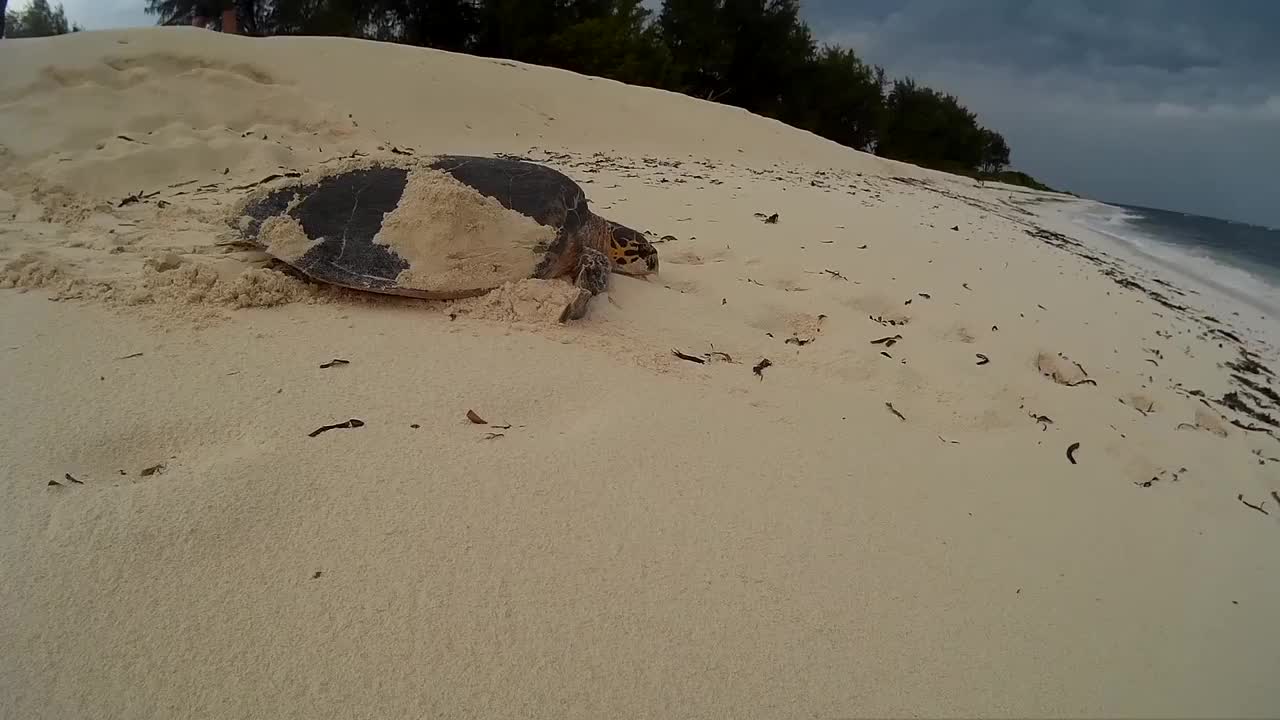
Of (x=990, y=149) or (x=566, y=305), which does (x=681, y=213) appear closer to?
(x=566, y=305)

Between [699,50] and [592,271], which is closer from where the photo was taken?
[592,271]

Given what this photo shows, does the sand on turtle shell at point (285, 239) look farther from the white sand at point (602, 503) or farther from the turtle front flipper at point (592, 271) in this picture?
the turtle front flipper at point (592, 271)

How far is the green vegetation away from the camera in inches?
712

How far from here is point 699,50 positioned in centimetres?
2378

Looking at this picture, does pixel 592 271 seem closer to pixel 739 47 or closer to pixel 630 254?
pixel 630 254

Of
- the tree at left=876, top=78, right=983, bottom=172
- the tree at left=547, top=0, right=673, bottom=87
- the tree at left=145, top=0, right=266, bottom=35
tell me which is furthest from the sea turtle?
the tree at left=876, top=78, right=983, bottom=172

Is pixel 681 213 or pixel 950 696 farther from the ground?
pixel 681 213

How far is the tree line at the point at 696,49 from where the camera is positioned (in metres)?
18.1

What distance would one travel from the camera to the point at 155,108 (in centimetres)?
570

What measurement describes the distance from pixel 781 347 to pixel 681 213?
2225 millimetres

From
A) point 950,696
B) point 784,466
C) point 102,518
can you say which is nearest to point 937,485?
point 784,466

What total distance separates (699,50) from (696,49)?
12cm

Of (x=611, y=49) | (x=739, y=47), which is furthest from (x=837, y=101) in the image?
(x=611, y=49)

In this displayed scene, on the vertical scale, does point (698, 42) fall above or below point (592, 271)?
above
